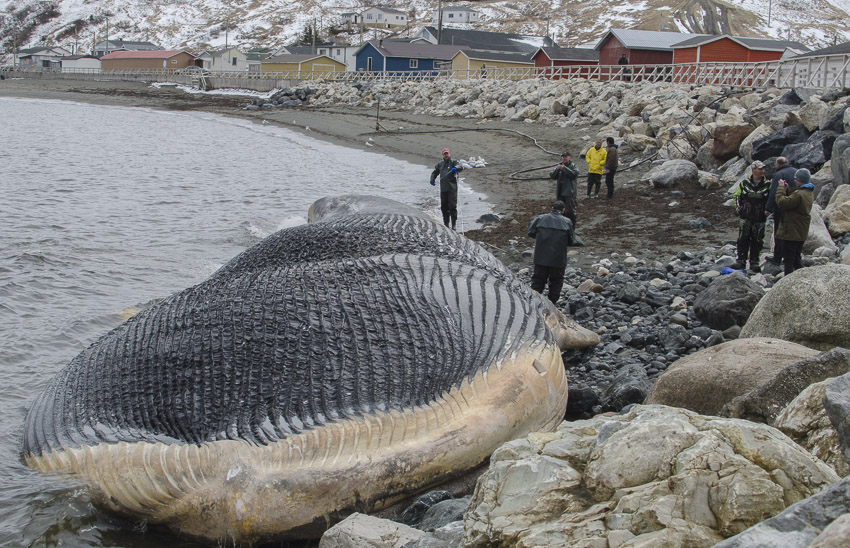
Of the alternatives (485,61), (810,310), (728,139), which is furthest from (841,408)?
(485,61)

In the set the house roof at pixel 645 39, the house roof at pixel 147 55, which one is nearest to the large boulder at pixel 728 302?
the house roof at pixel 645 39

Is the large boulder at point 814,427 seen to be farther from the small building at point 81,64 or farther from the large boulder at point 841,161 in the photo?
the small building at point 81,64

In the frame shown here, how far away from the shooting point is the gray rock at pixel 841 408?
11.2 feet

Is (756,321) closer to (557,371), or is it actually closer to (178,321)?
(557,371)

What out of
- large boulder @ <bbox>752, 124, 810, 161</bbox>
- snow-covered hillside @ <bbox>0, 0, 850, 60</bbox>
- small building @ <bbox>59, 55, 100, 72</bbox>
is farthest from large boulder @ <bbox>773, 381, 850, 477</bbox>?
small building @ <bbox>59, 55, 100, 72</bbox>

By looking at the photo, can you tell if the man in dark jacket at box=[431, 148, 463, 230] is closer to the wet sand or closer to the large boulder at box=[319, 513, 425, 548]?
the wet sand

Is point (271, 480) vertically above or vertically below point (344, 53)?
below

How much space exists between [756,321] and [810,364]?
9.77 ft

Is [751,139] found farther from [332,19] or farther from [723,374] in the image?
[332,19]

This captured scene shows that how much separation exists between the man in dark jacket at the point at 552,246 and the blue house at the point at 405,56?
71.1 meters

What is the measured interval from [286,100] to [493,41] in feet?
100

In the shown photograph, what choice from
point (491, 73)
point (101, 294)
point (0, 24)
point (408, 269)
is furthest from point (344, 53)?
point (0, 24)

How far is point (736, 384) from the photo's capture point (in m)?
5.91

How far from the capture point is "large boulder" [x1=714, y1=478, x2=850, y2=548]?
2.51m
